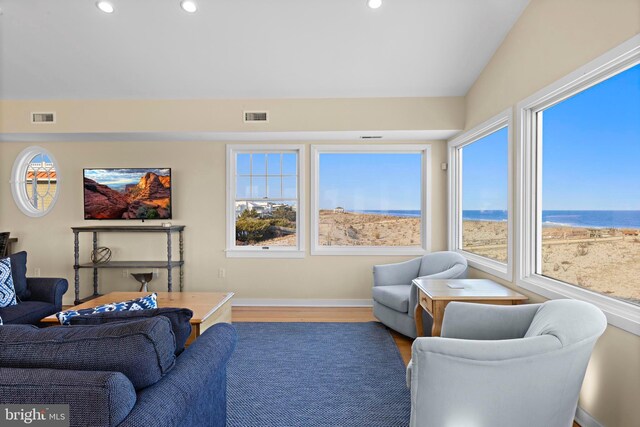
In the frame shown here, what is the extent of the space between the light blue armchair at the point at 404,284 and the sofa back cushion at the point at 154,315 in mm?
2278

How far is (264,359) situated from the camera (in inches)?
118

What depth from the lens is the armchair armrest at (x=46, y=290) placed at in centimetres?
338

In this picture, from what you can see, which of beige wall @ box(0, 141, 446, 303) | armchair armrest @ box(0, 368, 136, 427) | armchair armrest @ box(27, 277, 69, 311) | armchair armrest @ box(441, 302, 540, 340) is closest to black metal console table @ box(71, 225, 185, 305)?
beige wall @ box(0, 141, 446, 303)

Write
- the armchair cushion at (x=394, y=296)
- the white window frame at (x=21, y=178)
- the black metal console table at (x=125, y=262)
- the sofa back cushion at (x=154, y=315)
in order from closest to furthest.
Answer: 1. the sofa back cushion at (x=154, y=315)
2. the armchair cushion at (x=394, y=296)
3. the black metal console table at (x=125, y=262)
4. the white window frame at (x=21, y=178)

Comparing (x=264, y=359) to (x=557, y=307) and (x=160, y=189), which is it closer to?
(x=557, y=307)

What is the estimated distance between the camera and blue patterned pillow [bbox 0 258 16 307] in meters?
3.10

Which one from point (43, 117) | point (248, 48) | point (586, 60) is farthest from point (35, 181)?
point (586, 60)

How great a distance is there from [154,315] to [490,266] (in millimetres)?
3076

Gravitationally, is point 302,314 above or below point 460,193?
below

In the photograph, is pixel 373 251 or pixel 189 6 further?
pixel 373 251

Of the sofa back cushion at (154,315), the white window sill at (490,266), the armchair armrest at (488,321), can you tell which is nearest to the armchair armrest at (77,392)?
the sofa back cushion at (154,315)

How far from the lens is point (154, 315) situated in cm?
155

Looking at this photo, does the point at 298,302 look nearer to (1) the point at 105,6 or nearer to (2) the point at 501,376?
(2) the point at 501,376

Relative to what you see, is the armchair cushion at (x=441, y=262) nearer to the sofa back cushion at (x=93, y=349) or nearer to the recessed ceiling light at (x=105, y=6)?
the sofa back cushion at (x=93, y=349)
